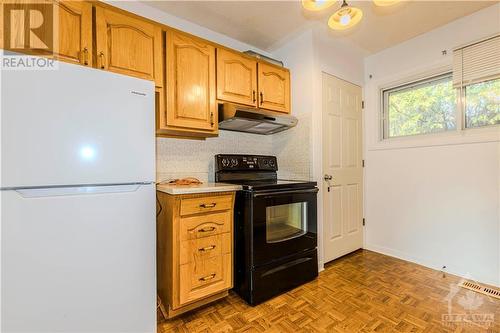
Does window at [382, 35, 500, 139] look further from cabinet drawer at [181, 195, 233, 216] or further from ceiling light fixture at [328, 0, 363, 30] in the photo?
cabinet drawer at [181, 195, 233, 216]

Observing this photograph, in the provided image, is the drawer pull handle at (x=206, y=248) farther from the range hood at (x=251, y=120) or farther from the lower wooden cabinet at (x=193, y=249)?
the range hood at (x=251, y=120)

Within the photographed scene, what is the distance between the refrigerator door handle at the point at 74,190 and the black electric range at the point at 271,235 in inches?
34.3

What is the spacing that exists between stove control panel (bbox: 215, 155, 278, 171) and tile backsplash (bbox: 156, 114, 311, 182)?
0.49ft

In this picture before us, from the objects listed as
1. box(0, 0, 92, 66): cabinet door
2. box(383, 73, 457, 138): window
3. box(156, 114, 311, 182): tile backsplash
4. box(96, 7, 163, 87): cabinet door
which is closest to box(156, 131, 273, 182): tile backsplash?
box(156, 114, 311, 182): tile backsplash

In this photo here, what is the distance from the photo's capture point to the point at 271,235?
6.30ft

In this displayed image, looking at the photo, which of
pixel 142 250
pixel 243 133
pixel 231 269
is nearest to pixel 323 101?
pixel 243 133

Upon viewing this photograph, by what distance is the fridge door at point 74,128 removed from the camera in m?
0.98

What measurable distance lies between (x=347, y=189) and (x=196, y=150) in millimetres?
1789

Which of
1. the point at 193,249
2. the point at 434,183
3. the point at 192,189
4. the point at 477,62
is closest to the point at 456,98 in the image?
the point at 477,62

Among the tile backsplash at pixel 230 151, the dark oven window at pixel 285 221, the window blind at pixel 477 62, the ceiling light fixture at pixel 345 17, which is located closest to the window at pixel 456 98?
the window blind at pixel 477 62

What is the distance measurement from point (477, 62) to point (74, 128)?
3146 mm

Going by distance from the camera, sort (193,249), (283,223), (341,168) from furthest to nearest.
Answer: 1. (341,168)
2. (283,223)
3. (193,249)

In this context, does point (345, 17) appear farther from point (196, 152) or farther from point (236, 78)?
point (196, 152)

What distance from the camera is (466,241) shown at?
2.16 metres
